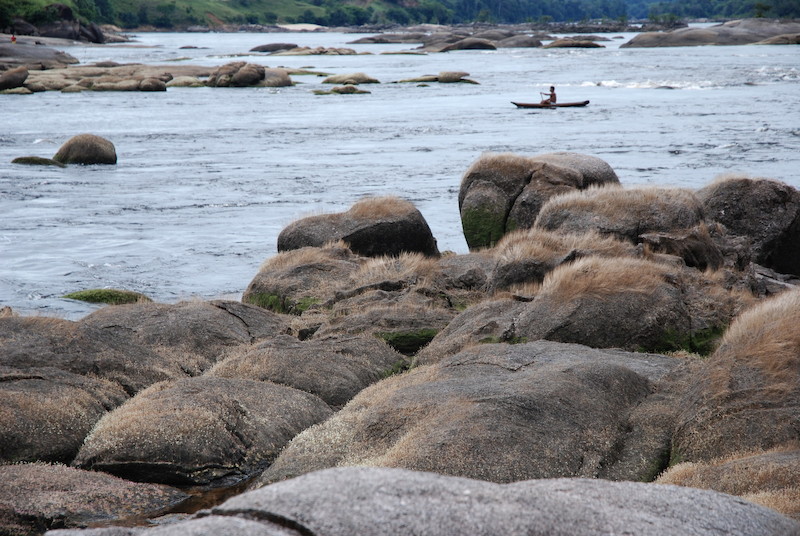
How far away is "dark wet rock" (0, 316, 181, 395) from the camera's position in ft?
30.7

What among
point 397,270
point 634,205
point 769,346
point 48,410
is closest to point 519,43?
point 634,205

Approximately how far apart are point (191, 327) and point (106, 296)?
179 inches

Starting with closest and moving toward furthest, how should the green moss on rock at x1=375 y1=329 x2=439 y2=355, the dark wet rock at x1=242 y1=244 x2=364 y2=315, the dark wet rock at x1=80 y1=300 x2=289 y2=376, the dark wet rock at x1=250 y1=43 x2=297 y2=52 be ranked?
the dark wet rock at x1=80 y1=300 x2=289 y2=376 < the green moss on rock at x1=375 y1=329 x2=439 y2=355 < the dark wet rock at x1=242 y1=244 x2=364 y2=315 < the dark wet rock at x1=250 y1=43 x2=297 y2=52

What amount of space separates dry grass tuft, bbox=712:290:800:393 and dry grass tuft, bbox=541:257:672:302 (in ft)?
8.21

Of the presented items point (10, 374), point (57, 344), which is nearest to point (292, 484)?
point (10, 374)

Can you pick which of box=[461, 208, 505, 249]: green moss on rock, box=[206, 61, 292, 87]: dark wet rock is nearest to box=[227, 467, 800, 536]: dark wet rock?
box=[461, 208, 505, 249]: green moss on rock

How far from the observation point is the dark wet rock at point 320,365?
941 centimetres

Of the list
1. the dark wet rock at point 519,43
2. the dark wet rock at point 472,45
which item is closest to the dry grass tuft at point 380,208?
the dark wet rock at point 472,45

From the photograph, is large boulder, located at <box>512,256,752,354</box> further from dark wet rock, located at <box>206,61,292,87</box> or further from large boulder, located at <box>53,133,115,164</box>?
dark wet rock, located at <box>206,61,292,87</box>

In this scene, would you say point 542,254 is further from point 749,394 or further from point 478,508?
point 478,508

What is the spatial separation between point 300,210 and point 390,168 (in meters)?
6.88

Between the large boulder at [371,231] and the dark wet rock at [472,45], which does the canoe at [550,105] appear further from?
the dark wet rock at [472,45]

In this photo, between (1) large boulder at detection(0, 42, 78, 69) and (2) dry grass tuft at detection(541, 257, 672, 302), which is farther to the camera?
(1) large boulder at detection(0, 42, 78, 69)

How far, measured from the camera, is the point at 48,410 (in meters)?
8.25
